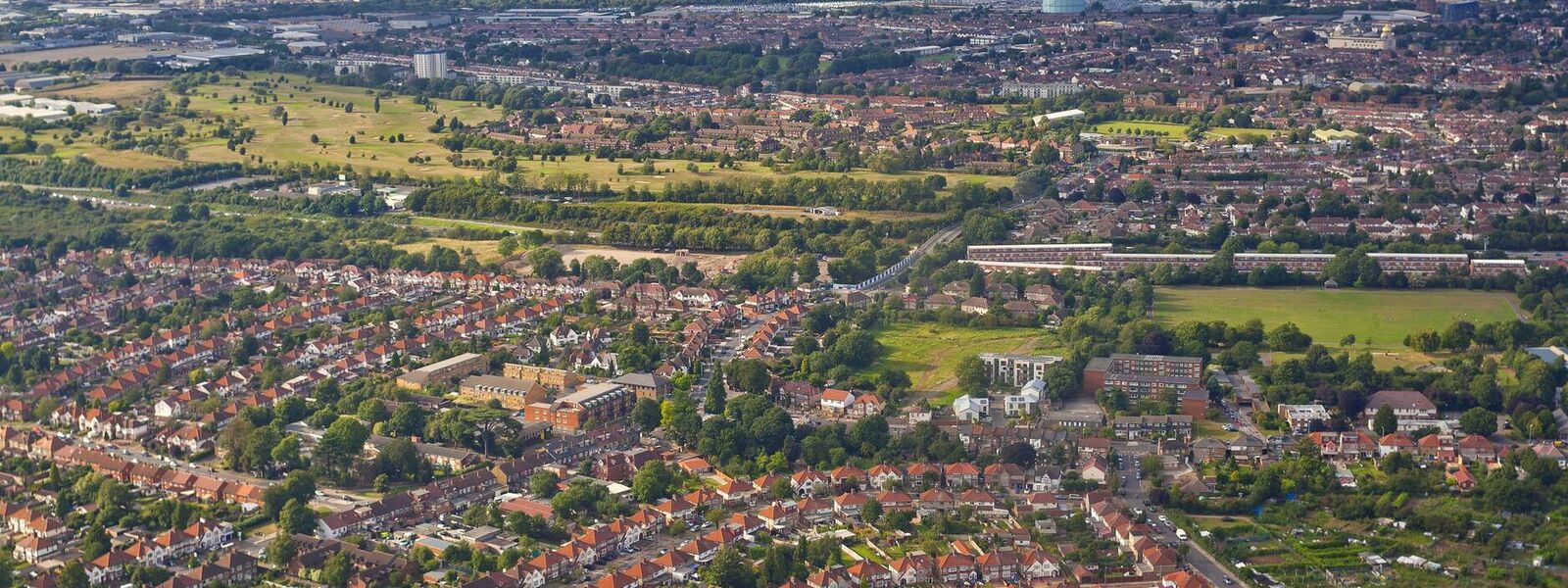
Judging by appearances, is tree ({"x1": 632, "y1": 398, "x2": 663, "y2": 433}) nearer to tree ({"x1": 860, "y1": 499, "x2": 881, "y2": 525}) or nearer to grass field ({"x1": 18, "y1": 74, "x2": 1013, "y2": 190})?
tree ({"x1": 860, "y1": 499, "x2": 881, "y2": 525})

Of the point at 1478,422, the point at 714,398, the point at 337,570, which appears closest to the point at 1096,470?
the point at 1478,422

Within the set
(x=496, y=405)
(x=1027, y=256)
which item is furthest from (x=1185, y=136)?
(x=496, y=405)

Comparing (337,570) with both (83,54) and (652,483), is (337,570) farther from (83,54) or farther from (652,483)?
(83,54)

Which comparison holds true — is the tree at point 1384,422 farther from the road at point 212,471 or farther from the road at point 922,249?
the road at point 212,471

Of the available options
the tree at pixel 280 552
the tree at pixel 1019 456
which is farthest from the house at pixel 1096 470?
the tree at pixel 280 552

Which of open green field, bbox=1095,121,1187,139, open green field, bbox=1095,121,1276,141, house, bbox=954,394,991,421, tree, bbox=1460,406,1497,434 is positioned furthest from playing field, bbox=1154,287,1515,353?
open green field, bbox=1095,121,1187,139

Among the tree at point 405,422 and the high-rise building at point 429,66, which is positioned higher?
the tree at point 405,422
